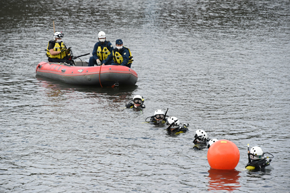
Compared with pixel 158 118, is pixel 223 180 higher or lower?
lower

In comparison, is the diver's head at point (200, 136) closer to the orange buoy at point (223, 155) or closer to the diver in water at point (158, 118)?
the orange buoy at point (223, 155)

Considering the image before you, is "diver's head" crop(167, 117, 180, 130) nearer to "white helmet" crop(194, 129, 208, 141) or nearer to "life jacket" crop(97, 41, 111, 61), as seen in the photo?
"white helmet" crop(194, 129, 208, 141)

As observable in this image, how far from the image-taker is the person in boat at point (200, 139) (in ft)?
43.7

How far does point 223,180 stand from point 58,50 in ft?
46.1

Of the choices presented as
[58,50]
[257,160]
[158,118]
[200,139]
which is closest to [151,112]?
[158,118]

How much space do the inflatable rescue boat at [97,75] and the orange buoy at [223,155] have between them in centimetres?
1001

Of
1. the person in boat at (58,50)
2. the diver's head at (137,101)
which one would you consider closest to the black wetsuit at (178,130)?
the diver's head at (137,101)

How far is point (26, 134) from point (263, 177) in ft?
27.1

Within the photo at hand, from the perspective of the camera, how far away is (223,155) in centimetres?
1152

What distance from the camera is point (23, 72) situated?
2483 centimetres

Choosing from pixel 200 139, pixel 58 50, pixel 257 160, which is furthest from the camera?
pixel 58 50

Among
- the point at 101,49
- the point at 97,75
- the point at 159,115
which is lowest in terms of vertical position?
the point at 159,115

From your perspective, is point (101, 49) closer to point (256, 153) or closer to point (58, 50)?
point (58, 50)

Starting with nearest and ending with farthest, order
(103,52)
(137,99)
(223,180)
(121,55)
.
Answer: (223,180)
(137,99)
(121,55)
(103,52)
